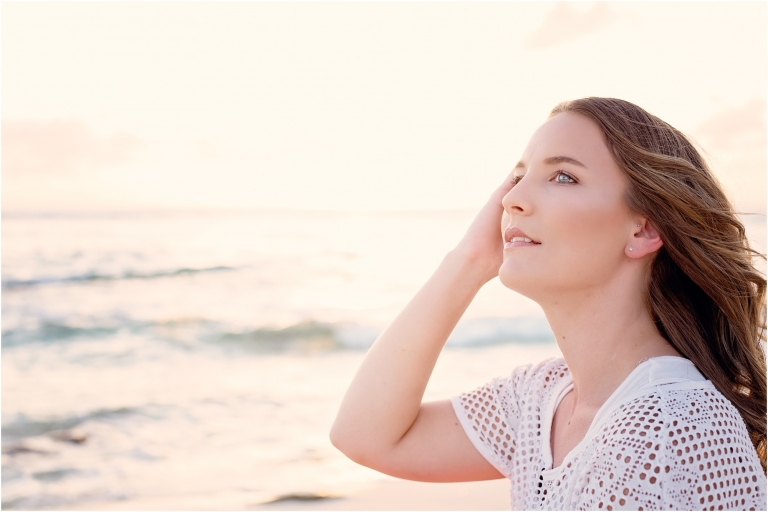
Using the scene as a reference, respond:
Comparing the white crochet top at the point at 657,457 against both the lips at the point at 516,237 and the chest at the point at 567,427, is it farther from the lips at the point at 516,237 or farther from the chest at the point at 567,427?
the lips at the point at 516,237

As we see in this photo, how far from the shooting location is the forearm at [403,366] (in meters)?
2.92

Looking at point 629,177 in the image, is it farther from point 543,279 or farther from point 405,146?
point 405,146

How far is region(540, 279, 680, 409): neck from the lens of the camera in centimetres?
253

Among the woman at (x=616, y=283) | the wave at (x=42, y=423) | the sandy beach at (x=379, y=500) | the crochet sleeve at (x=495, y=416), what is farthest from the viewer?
the wave at (x=42, y=423)

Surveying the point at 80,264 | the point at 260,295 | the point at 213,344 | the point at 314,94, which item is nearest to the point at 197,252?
the point at 80,264

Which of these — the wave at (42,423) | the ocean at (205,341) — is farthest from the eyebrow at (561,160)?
the wave at (42,423)

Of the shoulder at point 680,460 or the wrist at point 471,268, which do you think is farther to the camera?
the wrist at point 471,268

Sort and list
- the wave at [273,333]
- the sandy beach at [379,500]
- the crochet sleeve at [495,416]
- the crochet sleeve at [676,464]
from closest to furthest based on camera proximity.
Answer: the crochet sleeve at [676,464]
the crochet sleeve at [495,416]
the sandy beach at [379,500]
the wave at [273,333]

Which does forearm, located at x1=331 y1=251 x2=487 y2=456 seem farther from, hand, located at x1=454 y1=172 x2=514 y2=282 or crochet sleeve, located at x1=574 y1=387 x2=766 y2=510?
crochet sleeve, located at x1=574 y1=387 x2=766 y2=510

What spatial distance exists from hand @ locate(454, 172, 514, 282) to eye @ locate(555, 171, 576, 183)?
1.54ft

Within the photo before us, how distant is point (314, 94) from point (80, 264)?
7957 mm

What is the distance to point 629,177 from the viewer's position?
8.26 ft

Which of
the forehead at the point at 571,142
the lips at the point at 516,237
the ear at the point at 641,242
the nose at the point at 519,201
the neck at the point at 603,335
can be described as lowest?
the neck at the point at 603,335

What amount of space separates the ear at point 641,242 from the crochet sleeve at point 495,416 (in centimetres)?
71
